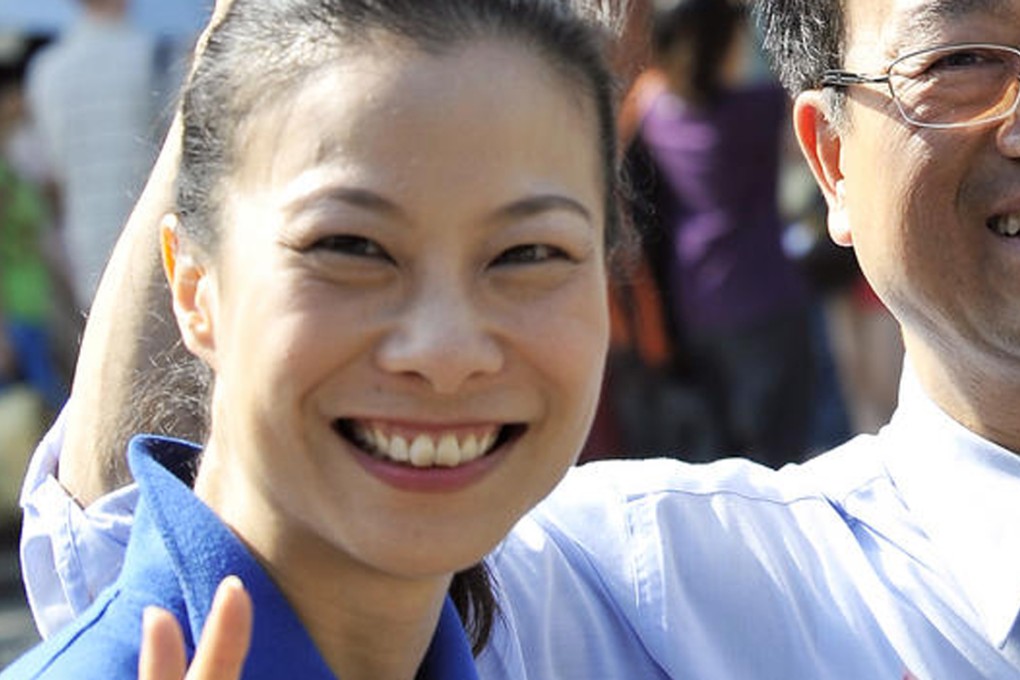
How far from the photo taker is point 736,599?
2.37 m

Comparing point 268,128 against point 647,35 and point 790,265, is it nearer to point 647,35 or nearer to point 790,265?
point 647,35

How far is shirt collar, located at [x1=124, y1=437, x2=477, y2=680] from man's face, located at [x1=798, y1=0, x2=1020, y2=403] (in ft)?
2.96

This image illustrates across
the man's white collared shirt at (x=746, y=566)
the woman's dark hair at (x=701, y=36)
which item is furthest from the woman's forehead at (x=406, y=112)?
the woman's dark hair at (x=701, y=36)

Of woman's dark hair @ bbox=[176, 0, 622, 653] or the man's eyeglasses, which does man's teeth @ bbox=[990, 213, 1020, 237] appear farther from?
woman's dark hair @ bbox=[176, 0, 622, 653]

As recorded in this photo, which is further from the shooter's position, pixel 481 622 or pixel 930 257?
pixel 930 257

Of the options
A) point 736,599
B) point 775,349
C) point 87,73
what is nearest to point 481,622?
point 736,599

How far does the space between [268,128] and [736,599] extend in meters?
0.85

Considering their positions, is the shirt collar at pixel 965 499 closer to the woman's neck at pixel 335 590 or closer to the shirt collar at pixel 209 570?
the woman's neck at pixel 335 590

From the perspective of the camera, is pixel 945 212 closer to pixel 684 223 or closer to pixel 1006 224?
pixel 1006 224

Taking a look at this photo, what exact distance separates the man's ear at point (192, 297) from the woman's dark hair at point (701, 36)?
442cm

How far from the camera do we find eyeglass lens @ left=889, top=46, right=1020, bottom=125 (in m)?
2.38

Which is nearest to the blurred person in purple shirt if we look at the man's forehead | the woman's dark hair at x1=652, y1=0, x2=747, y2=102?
the woman's dark hair at x1=652, y1=0, x2=747, y2=102

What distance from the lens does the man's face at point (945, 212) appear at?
7.77 feet

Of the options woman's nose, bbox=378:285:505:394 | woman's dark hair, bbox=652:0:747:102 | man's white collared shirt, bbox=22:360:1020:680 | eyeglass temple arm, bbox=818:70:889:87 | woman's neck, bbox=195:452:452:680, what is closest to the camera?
woman's nose, bbox=378:285:505:394
